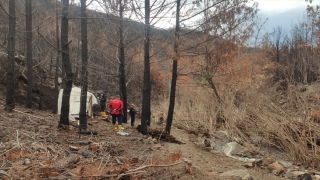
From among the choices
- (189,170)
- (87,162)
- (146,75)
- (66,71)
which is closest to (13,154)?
(87,162)

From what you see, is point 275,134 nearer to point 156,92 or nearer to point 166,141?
point 166,141

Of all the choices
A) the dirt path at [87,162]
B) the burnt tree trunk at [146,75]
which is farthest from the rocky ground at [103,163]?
the burnt tree trunk at [146,75]

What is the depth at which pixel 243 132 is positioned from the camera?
10.3 metres

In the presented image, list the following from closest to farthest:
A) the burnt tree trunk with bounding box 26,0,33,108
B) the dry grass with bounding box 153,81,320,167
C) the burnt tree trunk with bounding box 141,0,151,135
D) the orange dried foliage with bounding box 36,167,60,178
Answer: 1. the orange dried foliage with bounding box 36,167,60,178
2. the dry grass with bounding box 153,81,320,167
3. the burnt tree trunk with bounding box 141,0,151,135
4. the burnt tree trunk with bounding box 26,0,33,108

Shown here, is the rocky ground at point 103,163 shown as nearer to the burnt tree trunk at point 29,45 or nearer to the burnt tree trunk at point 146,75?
the burnt tree trunk at point 146,75

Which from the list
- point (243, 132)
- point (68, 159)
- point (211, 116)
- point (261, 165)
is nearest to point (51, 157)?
point (68, 159)

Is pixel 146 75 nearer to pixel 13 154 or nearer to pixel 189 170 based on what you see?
pixel 189 170

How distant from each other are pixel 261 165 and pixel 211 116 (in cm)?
565

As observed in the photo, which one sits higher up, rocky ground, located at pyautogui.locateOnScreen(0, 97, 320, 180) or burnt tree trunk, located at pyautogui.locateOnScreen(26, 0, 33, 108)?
burnt tree trunk, located at pyautogui.locateOnScreen(26, 0, 33, 108)

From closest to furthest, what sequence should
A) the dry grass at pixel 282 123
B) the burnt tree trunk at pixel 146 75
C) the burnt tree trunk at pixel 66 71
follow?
the dry grass at pixel 282 123 < the burnt tree trunk at pixel 66 71 < the burnt tree trunk at pixel 146 75

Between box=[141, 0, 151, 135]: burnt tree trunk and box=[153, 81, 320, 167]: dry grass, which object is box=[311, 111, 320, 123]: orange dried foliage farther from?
box=[141, 0, 151, 135]: burnt tree trunk

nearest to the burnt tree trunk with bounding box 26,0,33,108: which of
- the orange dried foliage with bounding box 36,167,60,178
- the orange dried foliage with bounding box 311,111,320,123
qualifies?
the orange dried foliage with bounding box 36,167,60,178

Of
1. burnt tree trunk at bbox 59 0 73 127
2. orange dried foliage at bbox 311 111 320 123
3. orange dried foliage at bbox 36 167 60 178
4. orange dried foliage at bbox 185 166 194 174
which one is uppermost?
burnt tree trunk at bbox 59 0 73 127

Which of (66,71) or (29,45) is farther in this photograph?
(29,45)
